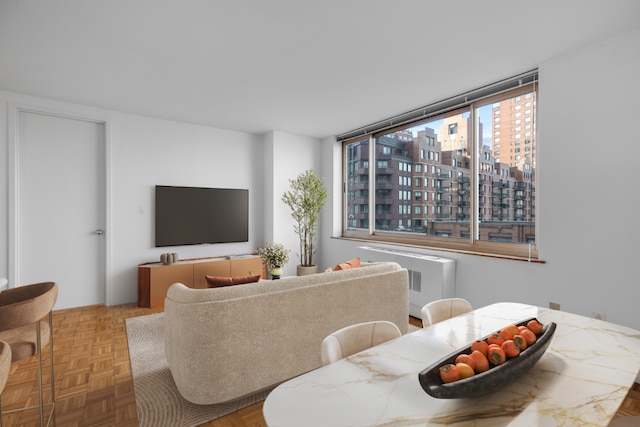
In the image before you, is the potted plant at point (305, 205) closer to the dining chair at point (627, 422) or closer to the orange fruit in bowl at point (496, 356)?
the dining chair at point (627, 422)

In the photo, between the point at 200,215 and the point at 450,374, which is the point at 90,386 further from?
the point at 200,215

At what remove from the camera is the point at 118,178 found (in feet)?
14.2

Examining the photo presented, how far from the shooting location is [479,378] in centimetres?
88

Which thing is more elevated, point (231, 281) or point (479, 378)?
point (479, 378)

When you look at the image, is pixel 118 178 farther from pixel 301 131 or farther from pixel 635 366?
pixel 635 366

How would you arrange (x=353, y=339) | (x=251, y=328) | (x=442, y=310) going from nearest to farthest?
(x=353, y=339)
(x=442, y=310)
(x=251, y=328)

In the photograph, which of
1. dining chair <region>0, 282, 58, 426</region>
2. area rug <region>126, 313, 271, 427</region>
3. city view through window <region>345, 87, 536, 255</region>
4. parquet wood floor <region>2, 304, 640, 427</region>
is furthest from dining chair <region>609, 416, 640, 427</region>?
dining chair <region>0, 282, 58, 426</region>

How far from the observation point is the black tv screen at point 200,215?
462 cm

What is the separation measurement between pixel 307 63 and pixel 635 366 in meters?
2.92

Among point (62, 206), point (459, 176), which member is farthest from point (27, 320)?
point (459, 176)

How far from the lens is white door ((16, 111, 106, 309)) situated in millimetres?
3799

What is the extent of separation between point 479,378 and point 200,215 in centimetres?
467

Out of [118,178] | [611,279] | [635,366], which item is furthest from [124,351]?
[611,279]

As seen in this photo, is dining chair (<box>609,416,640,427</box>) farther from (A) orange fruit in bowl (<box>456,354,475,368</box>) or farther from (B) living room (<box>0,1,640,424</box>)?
(B) living room (<box>0,1,640,424</box>)
